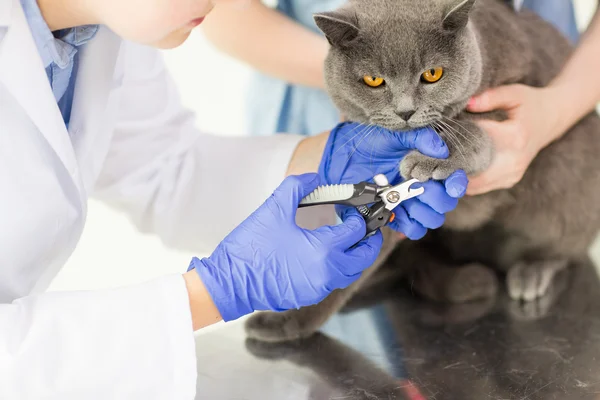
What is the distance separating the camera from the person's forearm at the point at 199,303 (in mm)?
1000

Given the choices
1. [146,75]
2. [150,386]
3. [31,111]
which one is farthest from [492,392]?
[146,75]

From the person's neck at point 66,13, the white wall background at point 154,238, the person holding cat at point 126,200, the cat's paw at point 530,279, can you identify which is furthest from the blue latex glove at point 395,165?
the white wall background at point 154,238

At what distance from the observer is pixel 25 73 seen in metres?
1.04

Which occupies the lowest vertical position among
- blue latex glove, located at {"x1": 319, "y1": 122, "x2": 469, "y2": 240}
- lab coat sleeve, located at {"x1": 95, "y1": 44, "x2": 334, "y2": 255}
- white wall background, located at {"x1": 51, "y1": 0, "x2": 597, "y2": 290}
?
white wall background, located at {"x1": 51, "y1": 0, "x2": 597, "y2": 290}

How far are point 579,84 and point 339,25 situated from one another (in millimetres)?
566

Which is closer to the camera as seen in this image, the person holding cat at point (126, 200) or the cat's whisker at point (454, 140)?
the person holding cat at point (126, 200)

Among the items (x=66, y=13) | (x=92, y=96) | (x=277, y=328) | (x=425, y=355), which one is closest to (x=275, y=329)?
(x=277, y=328)

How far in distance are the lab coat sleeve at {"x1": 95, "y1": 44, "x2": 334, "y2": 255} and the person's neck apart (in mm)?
286

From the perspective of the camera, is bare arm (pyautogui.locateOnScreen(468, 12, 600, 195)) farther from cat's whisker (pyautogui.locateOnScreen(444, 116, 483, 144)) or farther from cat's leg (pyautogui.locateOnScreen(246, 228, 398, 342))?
cat's leg (pyautogui.locateOnScreen(246, 228, 398, 342))

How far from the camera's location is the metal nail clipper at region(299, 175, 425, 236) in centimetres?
105

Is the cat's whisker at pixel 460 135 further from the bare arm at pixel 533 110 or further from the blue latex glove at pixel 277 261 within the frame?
the blue latex glove at pixel 277 261

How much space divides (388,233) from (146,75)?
60 centimetres

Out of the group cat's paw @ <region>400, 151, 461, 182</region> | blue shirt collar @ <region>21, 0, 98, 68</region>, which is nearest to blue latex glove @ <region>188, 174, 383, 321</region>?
cat's paw @ <region>400, 151, 461, 182</region>

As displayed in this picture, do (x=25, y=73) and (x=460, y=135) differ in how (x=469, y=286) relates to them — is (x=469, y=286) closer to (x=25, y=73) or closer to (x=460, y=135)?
(x=460, y=135)
